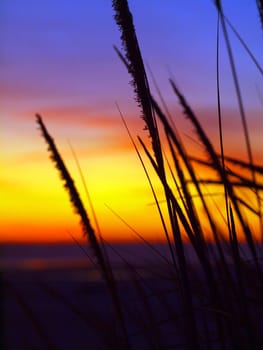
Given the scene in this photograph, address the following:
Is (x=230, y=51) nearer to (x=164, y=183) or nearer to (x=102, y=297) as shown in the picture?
(x=164, y=183)

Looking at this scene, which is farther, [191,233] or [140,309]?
[140,309]

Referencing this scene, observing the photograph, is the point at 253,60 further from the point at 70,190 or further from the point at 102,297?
the point at 102,297

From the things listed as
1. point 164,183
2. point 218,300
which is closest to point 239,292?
point 218,300

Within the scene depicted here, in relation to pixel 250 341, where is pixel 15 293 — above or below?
above

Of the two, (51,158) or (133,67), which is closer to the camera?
(133,67)

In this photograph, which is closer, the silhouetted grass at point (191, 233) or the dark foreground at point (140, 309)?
the silhouetted grass at point (191, 233)

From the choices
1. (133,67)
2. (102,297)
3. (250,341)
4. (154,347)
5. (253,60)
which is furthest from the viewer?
(102,297)

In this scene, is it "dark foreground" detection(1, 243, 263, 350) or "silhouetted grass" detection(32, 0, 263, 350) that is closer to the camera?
"silhouetted grass" detection(32, 0, 263, 350)

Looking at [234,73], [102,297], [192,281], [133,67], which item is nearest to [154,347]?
[192,281]

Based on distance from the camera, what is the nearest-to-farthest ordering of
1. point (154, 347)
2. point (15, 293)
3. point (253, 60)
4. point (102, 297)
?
point (253, 60), point (154, 347), point (15, 293), point (102, 297)

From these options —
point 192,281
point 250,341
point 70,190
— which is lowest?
point 250,341
